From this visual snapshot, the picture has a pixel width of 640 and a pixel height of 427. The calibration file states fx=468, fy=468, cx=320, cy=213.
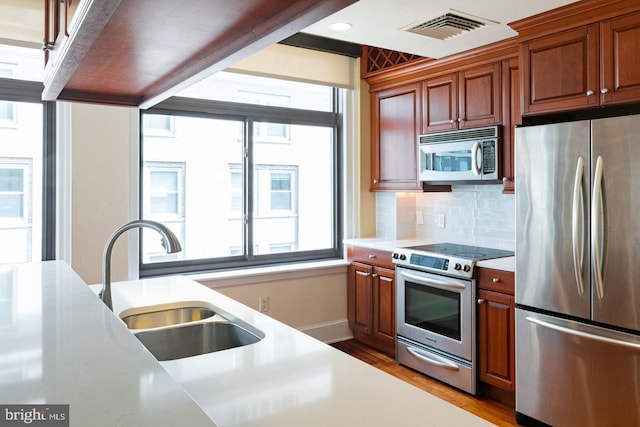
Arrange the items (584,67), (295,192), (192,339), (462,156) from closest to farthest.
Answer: (192,339)
(584,67)
(462,156)
(295,192)

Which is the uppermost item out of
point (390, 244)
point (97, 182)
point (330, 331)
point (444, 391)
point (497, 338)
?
point (97, 182)

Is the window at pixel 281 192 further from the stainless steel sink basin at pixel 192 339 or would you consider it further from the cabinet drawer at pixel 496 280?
the stainless steel sink basin at pixel 192 339

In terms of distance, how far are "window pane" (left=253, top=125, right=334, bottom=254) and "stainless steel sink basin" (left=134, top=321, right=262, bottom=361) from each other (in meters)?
2.30

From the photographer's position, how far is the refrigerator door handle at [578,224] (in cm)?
243

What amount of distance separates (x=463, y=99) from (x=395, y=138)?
0.76 meters

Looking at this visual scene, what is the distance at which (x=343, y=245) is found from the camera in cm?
454

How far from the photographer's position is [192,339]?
6.02 feet

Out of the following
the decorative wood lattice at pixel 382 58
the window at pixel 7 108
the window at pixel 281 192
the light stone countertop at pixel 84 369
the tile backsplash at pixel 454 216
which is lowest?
the light stone countertop at pixel 84 369

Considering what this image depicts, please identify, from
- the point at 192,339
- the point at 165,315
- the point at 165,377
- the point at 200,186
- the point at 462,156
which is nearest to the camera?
the point at 165,377

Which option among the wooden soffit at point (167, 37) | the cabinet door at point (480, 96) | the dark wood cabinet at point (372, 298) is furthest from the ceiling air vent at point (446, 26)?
the wooden soffit at point (167, 37)

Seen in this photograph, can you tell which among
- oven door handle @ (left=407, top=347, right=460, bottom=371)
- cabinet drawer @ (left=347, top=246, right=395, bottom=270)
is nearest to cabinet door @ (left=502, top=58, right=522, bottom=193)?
cabinet drawer @ (left=347, top=246, right=395, bottom=270)

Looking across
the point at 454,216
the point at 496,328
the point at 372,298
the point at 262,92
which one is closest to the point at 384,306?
the point at 372,298

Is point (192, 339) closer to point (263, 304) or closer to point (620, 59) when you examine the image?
point (263, 304)

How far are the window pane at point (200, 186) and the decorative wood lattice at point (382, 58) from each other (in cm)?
129
